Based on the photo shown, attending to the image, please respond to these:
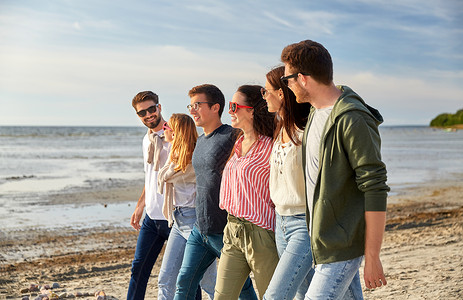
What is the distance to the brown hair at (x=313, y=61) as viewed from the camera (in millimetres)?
2609

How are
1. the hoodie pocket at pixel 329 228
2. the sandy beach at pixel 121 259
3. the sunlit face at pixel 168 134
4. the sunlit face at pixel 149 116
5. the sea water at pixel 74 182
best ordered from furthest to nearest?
1. the sea water at pixel 74 182
2. the sandy beach at pixel 121 259
3. the sunlit face at pixel 149 116
4. the sunlit face at pixel 168 134
5. the hoodie pocket at pixel 329 228

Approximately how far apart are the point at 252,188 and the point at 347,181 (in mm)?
994

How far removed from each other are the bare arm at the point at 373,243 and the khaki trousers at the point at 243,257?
97cm

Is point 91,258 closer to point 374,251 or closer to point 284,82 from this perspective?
point 284,82

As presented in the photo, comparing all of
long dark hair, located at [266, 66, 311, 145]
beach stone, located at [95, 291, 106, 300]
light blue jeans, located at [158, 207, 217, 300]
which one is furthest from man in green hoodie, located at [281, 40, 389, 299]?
beach stone, located at [95, 291, 106, 300]

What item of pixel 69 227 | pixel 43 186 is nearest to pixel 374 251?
pixel 69 227

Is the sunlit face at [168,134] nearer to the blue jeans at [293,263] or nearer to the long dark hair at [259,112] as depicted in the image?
the long dark hair at [259,112]

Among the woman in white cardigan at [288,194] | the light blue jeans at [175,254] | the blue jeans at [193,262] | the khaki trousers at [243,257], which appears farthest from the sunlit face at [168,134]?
the woman in white cardigan at [288,194]

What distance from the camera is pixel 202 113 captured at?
4047mm

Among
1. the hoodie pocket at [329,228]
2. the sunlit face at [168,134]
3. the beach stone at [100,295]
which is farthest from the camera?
the beach stone at [100,295]

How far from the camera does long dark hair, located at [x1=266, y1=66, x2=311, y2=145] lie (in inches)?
125

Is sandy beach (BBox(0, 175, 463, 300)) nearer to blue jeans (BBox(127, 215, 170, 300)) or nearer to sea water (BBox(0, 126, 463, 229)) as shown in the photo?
sea water (BBox(0, 126, 463, 229))

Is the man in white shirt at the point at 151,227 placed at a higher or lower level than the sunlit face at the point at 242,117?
lower

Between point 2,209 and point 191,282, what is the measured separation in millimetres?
9507
